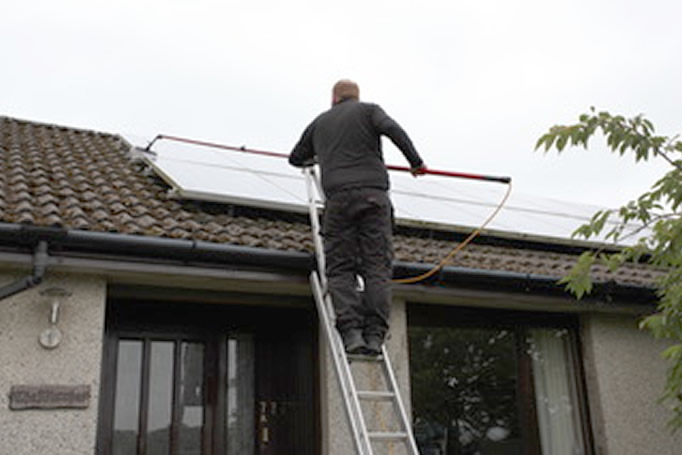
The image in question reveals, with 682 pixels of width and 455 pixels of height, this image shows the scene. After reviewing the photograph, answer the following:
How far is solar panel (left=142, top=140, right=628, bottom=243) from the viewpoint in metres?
6.10

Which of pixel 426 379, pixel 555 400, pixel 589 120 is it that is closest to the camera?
pixel 589 120

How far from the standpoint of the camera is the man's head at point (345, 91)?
5.07m

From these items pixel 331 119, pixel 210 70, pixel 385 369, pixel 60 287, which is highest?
pixel 210 70

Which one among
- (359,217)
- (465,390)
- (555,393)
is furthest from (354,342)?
(555,393)

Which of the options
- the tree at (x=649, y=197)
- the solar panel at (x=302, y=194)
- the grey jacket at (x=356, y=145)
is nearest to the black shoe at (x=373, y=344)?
the grey jacket at (x=356, y=145)

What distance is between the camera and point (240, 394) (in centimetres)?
554

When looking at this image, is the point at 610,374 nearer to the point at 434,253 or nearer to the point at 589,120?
the point at 434,253

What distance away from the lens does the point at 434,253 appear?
620 centimetres

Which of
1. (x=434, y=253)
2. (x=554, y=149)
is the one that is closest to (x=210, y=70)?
(x=434, y=253)

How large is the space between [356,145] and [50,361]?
2.36 m

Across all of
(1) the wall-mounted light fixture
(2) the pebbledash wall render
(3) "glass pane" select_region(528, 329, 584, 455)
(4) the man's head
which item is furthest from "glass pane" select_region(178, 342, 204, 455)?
(3) "glass pane" select_region(528, 329, 584, 455)

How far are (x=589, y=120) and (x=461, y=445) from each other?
3.11 meters

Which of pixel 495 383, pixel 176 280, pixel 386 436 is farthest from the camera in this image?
pixel 495 383

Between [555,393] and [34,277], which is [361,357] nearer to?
[34,277]
